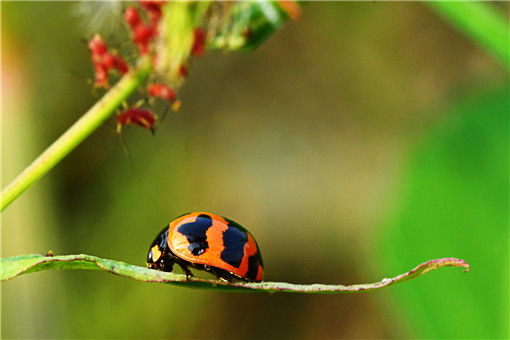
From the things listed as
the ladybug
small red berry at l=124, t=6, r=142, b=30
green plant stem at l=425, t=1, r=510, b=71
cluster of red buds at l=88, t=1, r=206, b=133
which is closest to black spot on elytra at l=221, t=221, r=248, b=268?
the ladybug

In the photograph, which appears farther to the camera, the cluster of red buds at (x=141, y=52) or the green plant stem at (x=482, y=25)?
the green plant stem at (x=482, y=25)

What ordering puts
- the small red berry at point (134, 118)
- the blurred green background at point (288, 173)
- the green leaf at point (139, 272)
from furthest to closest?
the blurred green background at point (288, 173) < the small red berry at point (134, 118) < the green leaf at point (139, 272)

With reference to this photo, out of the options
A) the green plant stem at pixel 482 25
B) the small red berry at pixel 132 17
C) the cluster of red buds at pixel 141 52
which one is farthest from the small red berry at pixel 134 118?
the green plant stem at pixel 482 25

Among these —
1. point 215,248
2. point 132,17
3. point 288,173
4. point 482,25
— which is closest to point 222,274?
point 215,248

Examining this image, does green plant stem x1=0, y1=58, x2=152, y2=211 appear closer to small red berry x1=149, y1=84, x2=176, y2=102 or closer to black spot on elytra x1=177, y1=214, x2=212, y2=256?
small red berry x1=149, y1=84, x2=176, y2=102

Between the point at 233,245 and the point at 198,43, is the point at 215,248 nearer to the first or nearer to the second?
the point at 233,245

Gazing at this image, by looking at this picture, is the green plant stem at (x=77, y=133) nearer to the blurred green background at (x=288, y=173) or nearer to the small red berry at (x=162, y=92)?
the small red berry at (x=162, y=92)

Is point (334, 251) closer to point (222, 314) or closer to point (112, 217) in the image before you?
point (222, 314)
